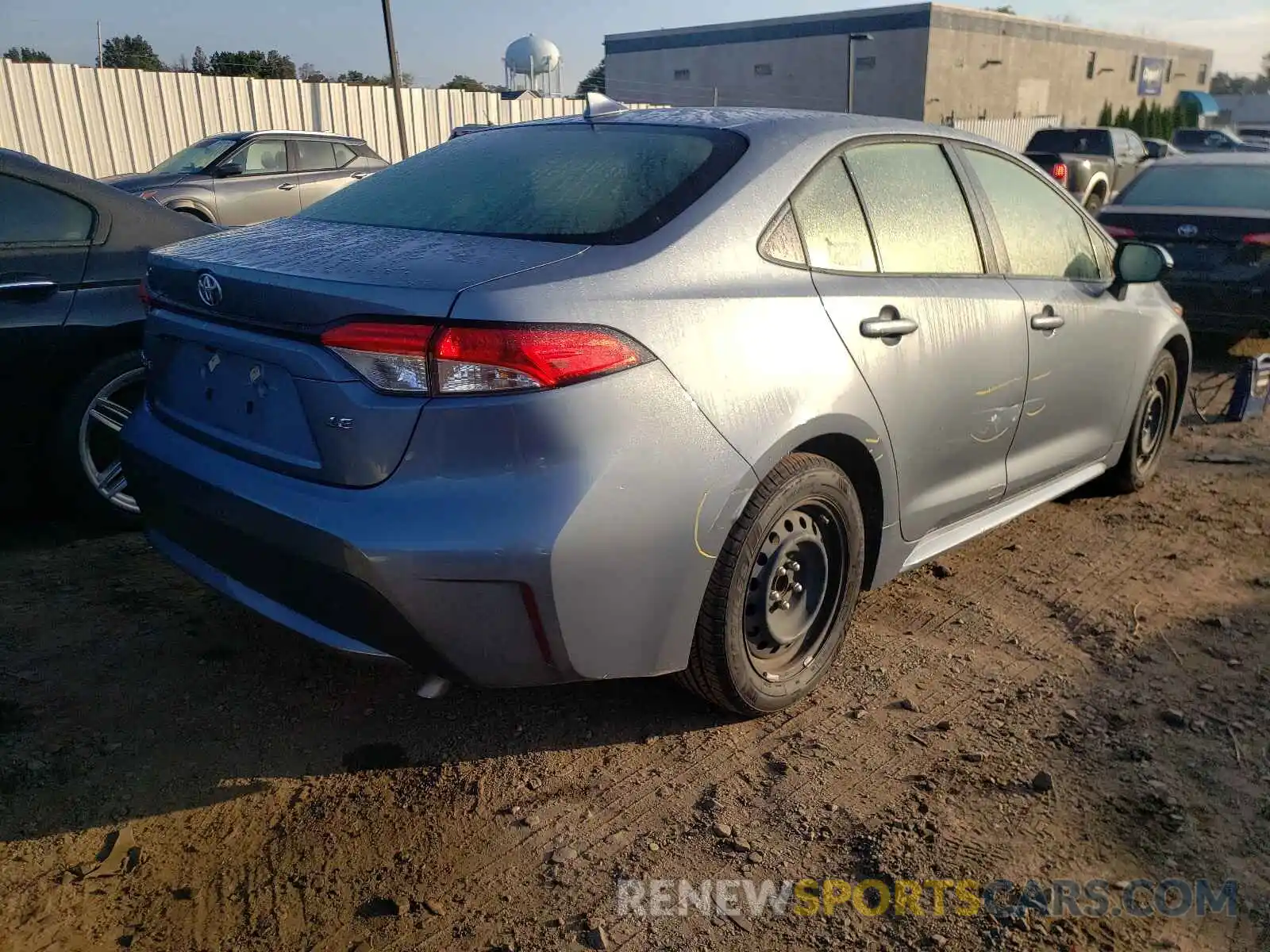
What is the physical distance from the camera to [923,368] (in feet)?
9.93

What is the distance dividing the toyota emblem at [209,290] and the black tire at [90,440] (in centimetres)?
167

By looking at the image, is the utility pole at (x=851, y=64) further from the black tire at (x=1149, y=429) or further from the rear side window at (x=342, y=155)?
the black tire at (x=1149, y=429)

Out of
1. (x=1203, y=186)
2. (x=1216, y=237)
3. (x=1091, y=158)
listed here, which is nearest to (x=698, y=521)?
(x=1216, y=237)

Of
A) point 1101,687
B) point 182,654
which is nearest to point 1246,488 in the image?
point 1101,687

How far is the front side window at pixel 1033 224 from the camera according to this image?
362cm

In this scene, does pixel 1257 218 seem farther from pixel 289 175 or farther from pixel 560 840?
pixel 289 175

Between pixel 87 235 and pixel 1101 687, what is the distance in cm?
407

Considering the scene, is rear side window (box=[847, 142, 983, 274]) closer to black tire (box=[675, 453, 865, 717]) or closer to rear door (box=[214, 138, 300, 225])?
black tire (box=[675, 453, 865, 717])

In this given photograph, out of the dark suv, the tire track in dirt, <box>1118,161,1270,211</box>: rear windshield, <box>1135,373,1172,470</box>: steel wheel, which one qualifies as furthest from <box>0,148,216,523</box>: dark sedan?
the dark suv

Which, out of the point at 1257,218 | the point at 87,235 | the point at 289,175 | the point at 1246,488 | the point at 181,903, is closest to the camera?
the point at 181,903

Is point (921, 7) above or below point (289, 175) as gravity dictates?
above

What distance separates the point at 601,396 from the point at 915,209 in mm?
1581

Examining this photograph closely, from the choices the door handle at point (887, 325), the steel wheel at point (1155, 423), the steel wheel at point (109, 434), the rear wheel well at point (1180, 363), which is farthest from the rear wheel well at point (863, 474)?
the steel wheel at point (109, 434)

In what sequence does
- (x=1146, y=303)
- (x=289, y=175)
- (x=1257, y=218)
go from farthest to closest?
(x=289, y=175), (x=1257, y=218), (x=1146, y=303)
